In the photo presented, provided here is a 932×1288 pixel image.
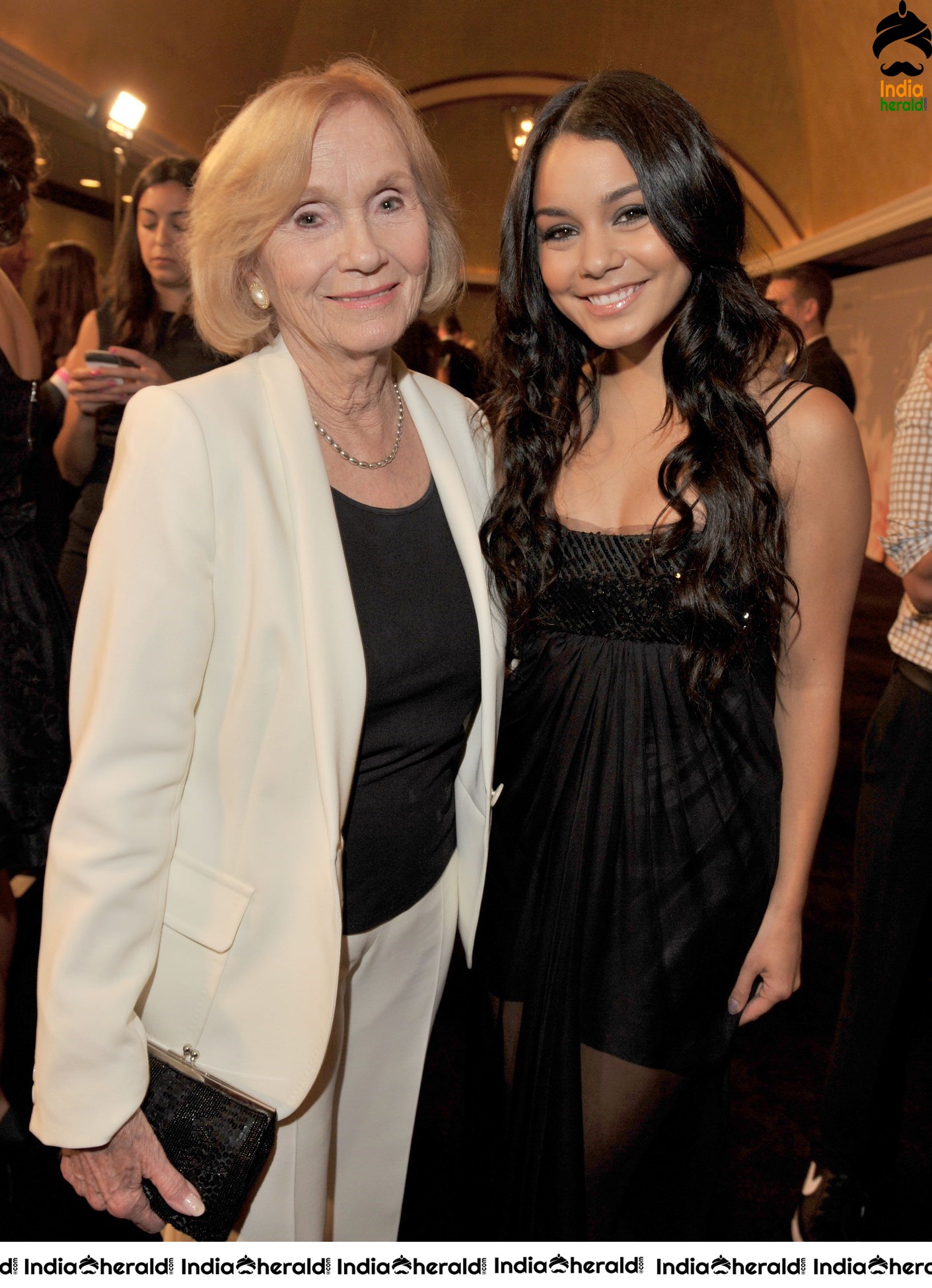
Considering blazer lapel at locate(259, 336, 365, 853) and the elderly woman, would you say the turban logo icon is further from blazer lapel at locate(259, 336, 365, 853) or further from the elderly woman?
blazer lapel at locate(259, 336, 365, 853)

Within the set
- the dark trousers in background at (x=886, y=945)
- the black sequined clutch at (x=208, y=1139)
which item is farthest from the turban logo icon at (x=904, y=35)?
the black sequined clutch at (x=208, y=1139)

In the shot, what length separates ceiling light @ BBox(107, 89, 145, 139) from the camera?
5.20 metres

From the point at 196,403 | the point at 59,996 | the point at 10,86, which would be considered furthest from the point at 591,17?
the point at 59,996

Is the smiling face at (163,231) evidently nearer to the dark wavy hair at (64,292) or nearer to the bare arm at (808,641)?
the dark wavy hair at (64,292)

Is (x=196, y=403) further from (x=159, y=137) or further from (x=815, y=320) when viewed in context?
(x=159, y=137)

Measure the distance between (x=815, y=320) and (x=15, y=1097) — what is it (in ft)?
15.8

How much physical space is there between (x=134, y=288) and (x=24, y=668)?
1.24 meters

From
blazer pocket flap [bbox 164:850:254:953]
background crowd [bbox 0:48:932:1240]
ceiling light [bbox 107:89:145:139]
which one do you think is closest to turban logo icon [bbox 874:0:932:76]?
ceiling light [bbox 107:89:145:139]

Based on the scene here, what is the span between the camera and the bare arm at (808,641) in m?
1.39

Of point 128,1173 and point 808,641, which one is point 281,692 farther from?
point 808,641

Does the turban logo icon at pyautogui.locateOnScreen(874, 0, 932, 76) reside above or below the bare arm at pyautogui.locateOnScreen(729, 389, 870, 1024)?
above

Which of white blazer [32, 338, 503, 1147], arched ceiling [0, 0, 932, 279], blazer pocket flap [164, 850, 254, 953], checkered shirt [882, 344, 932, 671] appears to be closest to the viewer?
white blazer [32, 338, 503, 1147]

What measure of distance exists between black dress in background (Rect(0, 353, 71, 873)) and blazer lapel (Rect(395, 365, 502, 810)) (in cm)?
123

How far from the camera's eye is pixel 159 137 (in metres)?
6.09
